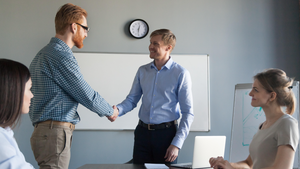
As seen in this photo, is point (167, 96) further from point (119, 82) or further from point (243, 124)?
point (119, 82)

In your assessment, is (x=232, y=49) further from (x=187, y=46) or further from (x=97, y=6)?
(x=97, y=6)

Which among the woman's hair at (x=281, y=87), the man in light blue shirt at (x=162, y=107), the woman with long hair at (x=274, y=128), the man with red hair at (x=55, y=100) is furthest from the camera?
the man in light blue shirt at (x=162, y=107)

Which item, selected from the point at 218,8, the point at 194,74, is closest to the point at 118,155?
the point at 194,74

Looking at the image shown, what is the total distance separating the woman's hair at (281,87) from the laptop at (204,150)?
1.75 ft

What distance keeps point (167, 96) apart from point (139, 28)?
1658mm

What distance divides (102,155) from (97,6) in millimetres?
2012

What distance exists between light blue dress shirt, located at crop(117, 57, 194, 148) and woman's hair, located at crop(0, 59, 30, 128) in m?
1.12

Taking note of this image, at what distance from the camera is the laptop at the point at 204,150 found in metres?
1.63

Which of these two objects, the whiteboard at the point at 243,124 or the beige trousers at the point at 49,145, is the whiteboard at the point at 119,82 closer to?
the whiteboard at the point at 243,124

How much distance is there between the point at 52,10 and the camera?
332 centimetres

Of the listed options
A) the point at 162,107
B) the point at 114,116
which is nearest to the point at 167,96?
the point at 162,107

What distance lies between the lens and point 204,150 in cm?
168

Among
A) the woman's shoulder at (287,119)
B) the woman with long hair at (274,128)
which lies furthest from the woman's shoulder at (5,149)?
the woman's shoulder at (287,119)

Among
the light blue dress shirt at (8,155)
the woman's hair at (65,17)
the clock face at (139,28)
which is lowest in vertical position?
the light blue dress shirt at (8,155)
